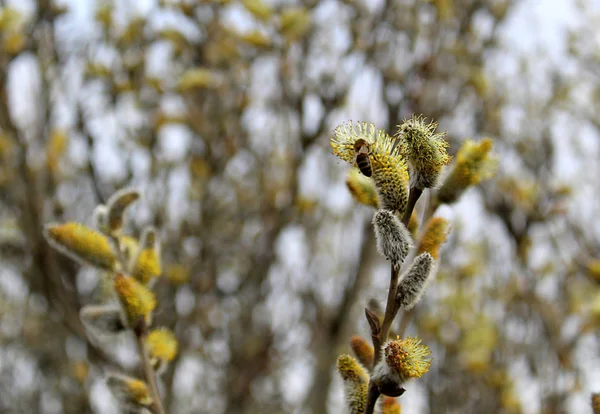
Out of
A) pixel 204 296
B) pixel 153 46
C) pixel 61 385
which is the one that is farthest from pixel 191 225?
pixel 61 385

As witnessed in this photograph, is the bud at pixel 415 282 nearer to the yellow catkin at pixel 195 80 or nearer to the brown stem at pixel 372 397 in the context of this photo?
the brown stem at pixel 372 397

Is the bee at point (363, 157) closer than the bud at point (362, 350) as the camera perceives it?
Yes

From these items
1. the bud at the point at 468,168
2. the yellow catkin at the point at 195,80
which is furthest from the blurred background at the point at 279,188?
the bud at the point at 468,168

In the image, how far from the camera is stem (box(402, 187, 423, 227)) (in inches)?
41.3

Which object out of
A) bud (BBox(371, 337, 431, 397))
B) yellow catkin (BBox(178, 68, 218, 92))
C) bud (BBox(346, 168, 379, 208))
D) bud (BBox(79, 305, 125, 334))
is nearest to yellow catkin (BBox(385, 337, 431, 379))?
bud (BBox(371, 337, 431, 397))

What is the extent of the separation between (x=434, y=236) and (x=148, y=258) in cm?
70

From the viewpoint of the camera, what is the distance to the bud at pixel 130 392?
133 cm

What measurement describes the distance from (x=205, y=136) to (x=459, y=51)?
1.96m

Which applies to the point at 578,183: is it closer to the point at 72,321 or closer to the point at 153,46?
the point at 153,46

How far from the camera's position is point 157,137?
14.4ft

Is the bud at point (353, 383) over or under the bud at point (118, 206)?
under

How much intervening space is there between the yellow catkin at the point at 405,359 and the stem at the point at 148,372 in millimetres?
648

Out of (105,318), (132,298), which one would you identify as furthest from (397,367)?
(105,318)

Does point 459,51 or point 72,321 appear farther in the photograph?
point 459,51
